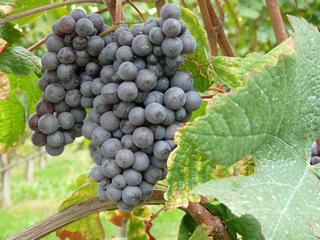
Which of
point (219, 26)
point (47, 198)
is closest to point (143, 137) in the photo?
point (219, 26)

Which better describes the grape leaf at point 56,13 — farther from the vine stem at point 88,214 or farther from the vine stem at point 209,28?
the vine stem at point 88,214

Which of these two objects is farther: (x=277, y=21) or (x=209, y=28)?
(x=209, y=28)

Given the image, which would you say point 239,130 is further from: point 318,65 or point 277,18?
point 277,18

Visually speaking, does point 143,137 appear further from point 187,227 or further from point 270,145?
point 187,227

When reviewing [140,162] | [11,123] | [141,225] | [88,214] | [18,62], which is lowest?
Result: [141,225]

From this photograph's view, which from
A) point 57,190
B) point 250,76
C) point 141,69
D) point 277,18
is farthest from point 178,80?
point 57,190

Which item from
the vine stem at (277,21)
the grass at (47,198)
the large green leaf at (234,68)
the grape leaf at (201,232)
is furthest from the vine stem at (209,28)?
the grass at (47,198)
